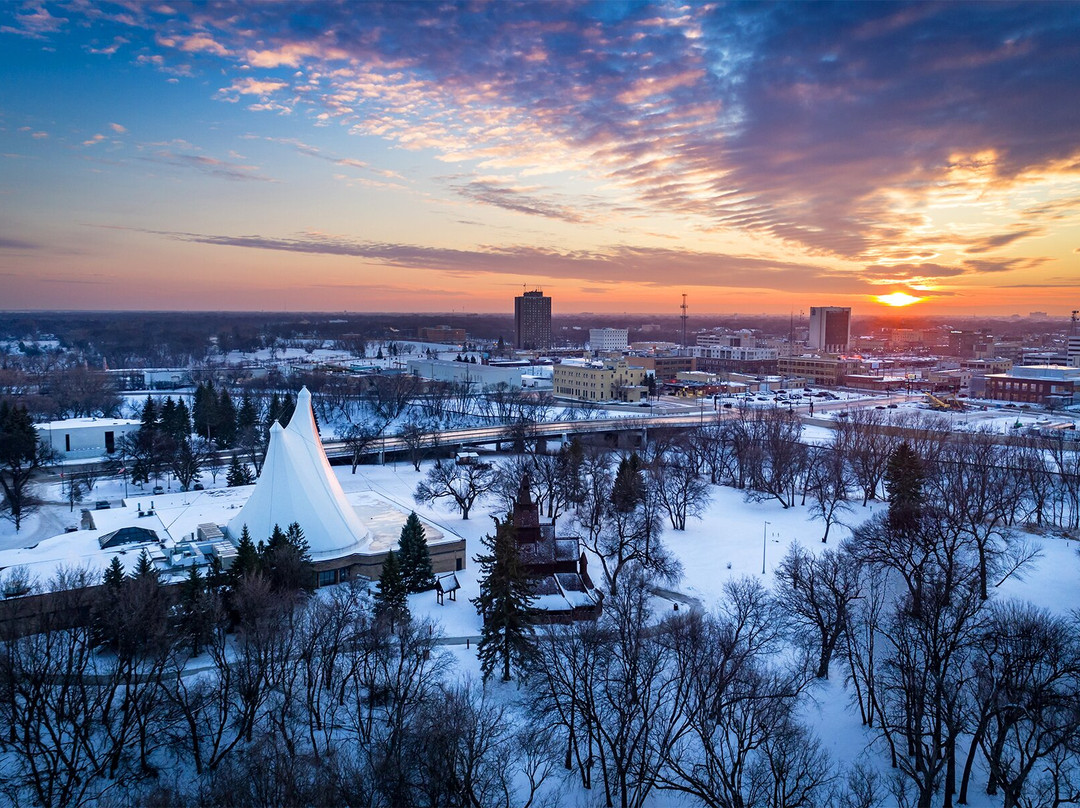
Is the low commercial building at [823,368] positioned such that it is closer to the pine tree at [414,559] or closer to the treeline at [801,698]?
the treeline at [801,698]

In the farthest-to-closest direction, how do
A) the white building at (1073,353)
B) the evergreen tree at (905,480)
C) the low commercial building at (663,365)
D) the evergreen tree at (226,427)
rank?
the white building at (1073,353) → the low commercial building at (663,365) → the evergreen tree at (226,427) → the evergreen tree at (905,480)

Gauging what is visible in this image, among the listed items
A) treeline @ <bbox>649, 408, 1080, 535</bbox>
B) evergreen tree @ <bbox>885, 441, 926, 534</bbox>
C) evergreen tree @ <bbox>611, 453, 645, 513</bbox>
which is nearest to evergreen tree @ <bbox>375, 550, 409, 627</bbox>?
evergreen tree @ <bbox>611, 453, 645, 513</bbox>

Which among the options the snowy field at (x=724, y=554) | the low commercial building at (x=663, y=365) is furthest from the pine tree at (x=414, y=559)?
the low commercial building at (x=663, y=365)

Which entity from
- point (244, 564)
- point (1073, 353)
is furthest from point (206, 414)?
point (1073, 353)

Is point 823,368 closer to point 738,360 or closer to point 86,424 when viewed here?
point 738,360

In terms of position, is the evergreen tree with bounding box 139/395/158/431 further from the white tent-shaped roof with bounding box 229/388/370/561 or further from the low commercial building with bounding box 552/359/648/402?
the low commercial building with bounding box 552/359/648/402

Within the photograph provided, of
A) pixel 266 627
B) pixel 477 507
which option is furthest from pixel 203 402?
pixel 266 627
